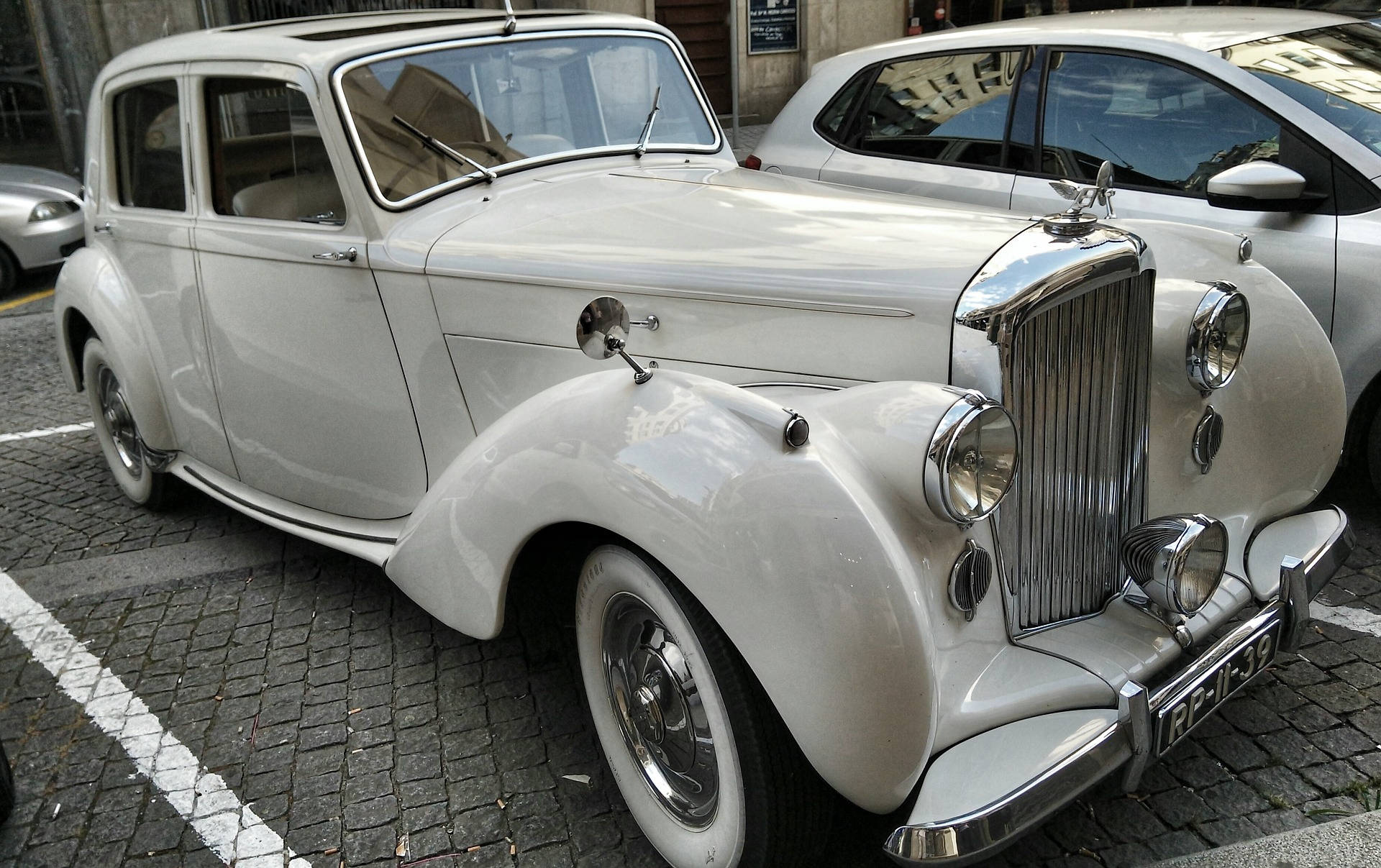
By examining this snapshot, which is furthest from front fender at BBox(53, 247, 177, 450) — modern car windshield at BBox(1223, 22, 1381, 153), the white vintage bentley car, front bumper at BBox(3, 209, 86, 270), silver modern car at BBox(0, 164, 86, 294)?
silver modern car at BBox(0, 164, 86, 294)

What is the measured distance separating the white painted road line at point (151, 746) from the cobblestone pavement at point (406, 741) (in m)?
0.03

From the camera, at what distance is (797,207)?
8.73ft

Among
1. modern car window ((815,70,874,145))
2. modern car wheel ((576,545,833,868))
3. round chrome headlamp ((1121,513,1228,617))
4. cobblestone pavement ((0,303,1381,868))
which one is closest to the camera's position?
modern car wheel ((576,545,833,868))

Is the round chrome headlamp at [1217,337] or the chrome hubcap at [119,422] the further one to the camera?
the chrome hubcap at [119,422]

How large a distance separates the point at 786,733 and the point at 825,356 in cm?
78

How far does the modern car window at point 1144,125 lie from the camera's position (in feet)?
12.3

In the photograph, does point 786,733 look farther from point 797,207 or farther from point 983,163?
point 983,163

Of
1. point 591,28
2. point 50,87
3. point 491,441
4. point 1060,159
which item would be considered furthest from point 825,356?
point 50,87

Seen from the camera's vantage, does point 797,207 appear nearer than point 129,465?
Yes

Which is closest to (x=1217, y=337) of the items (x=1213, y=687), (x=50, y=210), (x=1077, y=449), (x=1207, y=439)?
(x=1207, y=439)

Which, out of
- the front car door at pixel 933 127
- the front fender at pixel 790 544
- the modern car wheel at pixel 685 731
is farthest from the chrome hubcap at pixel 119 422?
the front car door at pixel 933 127

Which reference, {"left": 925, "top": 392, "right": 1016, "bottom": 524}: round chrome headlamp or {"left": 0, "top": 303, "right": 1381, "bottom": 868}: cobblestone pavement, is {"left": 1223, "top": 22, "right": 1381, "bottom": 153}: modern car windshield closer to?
{"left": 0, "top": 303, "right": 1381, "bottom": 868}: cobblestone pavement

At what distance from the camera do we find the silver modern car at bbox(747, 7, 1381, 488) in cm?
345

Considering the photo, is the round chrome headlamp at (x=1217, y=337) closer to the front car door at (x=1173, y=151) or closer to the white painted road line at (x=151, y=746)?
the front car door at (x=1173, y=151)
